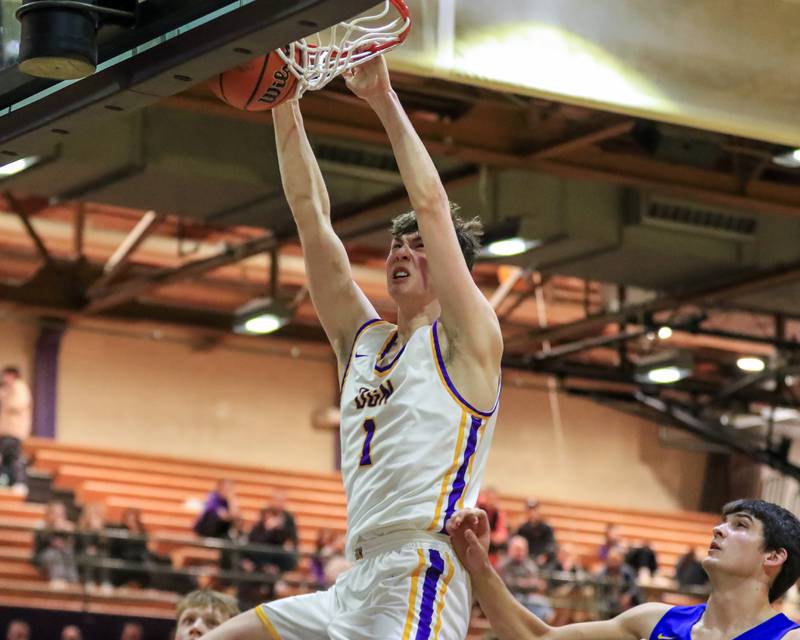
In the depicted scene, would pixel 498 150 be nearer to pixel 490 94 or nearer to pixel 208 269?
pixel 490 94

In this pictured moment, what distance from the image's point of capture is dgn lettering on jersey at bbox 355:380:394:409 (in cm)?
475

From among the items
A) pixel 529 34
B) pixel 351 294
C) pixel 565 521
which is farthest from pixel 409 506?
pixel 565 521

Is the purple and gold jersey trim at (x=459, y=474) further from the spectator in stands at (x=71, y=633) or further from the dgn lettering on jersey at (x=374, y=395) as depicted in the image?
the spectator in stands at (x=71, y=633)

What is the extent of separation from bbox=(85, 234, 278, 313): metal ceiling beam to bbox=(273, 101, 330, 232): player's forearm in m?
9.77

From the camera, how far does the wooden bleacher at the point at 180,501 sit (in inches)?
726

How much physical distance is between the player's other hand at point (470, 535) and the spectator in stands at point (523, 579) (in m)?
11.8

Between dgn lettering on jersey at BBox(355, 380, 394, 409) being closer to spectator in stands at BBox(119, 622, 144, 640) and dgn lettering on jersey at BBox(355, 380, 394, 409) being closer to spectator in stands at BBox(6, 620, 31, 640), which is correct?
spectator in stands at BBox(6, 620, 31, 640)

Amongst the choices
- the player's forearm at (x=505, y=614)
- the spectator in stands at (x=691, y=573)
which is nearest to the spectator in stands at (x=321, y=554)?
the spectator in stands at (x=691, y=573)

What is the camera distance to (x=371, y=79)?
16.0 feet

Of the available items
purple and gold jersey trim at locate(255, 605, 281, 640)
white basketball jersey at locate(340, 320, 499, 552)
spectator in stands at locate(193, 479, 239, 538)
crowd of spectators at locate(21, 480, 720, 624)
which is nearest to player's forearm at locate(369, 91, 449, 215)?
white basketball jersey at locate(340, 320, 499, 552)

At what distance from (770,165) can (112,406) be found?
37.0 feet

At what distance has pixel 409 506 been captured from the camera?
4598 mm

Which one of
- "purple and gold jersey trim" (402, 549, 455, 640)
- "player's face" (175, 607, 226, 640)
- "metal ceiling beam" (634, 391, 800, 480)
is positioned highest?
"purple and gold jersey trim" (402, 549, 455, 640)

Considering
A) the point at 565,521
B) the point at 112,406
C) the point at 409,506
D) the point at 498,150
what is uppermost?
the point at 498,150
